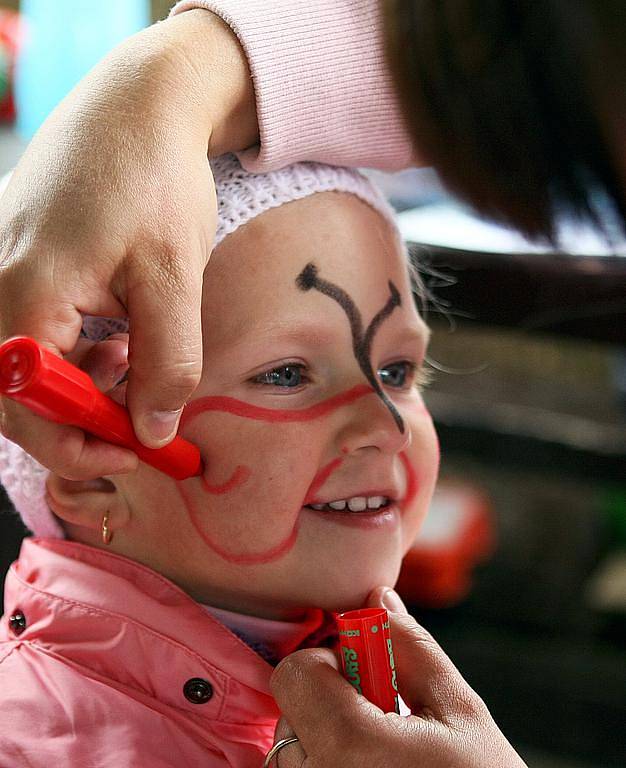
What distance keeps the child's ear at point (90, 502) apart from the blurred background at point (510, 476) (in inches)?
14.0

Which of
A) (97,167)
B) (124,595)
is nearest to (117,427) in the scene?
(97,167)

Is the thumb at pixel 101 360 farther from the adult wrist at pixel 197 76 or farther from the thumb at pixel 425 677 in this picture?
the thumb at pixel 425 677

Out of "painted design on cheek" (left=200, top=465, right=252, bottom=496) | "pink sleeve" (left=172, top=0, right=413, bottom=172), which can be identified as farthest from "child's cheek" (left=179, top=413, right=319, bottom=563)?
"pink sleeve" (left=172, top=0, right=413, bottom=172)

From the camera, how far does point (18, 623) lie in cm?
95

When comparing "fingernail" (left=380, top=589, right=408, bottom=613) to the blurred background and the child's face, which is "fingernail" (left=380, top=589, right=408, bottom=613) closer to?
the child's face

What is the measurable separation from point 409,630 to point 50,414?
351mm

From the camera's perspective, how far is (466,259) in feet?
4.29

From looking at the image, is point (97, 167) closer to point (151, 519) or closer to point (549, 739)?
point (151, 519)

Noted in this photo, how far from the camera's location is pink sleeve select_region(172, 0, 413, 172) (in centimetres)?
86

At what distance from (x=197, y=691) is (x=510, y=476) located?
1261 millimetres

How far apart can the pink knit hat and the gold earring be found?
8 centimetres

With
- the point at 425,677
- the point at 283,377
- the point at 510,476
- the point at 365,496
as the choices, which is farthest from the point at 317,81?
the point at 510,476

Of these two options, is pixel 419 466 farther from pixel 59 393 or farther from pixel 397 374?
pixel 59 393

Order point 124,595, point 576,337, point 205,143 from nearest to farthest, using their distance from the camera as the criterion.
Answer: point 205,143 → point 124,595 → point 576,337
